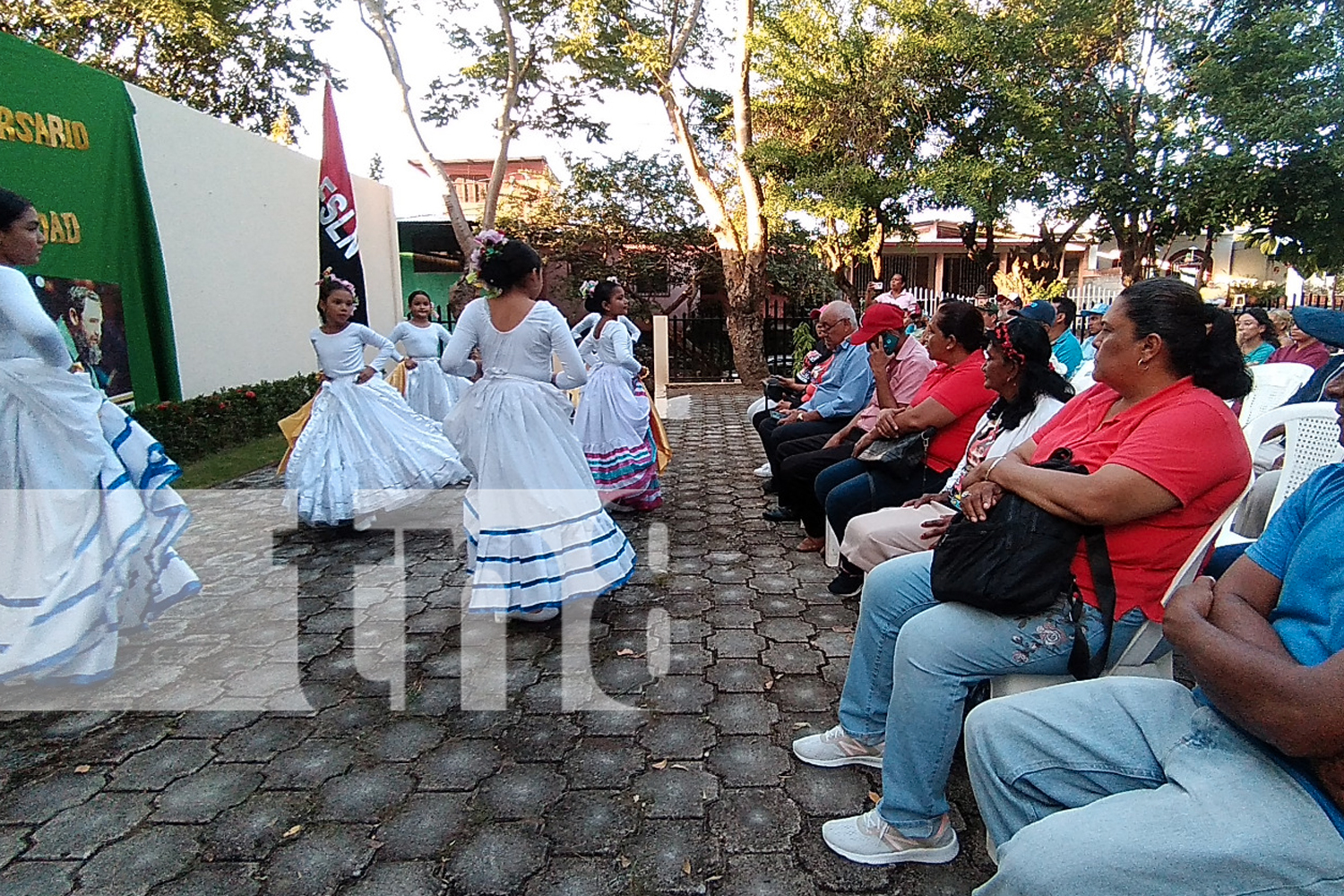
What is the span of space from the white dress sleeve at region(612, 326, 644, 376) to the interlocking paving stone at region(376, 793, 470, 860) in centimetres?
356

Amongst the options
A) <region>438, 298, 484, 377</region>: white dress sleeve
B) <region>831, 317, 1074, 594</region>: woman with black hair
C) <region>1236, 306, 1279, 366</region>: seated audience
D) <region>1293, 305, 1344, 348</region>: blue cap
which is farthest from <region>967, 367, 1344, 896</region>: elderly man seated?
<region>1236, 306, 1279, 366</region>: seated audience

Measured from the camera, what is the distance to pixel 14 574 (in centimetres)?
293

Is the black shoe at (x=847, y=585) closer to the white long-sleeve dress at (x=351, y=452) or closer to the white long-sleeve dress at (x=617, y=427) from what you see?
the white long-sleeve dress at (x=617, y=427)

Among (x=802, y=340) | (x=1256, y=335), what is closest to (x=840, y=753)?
(x=1256, y=335)

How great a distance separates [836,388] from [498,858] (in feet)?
11.0

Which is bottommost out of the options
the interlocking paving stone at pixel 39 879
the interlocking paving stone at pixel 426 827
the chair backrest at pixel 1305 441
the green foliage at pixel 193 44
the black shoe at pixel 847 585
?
the interlocking paving stone at pixel 426 827

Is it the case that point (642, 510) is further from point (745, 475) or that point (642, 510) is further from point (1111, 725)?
point (1111, 725)

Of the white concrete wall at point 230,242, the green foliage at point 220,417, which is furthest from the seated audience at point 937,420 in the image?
the white concrete wall at point 230,242

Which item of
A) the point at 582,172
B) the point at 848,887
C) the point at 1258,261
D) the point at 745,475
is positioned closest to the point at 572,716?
the point at 848,887

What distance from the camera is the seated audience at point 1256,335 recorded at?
5.82 meters

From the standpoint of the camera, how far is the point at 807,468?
429 cm

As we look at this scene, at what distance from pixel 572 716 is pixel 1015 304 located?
994 centimetres

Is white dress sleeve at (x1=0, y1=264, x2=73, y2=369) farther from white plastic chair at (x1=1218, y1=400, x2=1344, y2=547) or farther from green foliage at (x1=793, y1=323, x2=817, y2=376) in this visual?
green foliage at (x1=793, y1=323, x2=817, y2=376)

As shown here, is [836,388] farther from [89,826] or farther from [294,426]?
[89,826]
